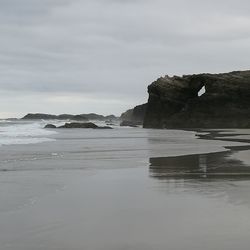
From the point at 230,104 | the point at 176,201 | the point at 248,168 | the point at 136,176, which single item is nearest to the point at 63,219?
the point at 176,201

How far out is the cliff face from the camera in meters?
62.2

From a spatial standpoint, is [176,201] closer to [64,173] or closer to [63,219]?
[63,219]

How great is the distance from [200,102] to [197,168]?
174ft

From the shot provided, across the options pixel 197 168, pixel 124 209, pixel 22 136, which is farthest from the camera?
pixel 22 136

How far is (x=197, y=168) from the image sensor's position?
13.4 m

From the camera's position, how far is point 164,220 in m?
6.62

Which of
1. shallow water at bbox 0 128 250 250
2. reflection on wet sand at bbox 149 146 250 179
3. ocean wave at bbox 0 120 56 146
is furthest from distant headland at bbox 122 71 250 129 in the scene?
shallow water at bbox 0 128 250 250

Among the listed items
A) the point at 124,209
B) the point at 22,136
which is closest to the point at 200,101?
the point at 22,136

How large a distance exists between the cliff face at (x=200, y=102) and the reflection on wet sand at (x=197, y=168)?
44.2 m

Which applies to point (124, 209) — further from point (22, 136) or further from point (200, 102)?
point (200, 102)

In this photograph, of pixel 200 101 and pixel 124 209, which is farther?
pixel 200 101

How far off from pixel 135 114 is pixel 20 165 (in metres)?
110

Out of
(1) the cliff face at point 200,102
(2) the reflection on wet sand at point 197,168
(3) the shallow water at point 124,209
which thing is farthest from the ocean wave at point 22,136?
(1) the cliff face at point 200,102

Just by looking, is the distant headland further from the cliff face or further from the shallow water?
the shallow water
